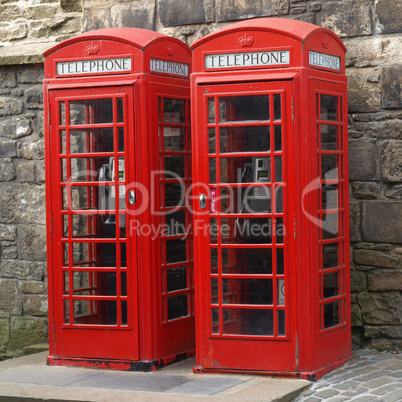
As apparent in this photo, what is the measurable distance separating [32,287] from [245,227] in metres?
2.75

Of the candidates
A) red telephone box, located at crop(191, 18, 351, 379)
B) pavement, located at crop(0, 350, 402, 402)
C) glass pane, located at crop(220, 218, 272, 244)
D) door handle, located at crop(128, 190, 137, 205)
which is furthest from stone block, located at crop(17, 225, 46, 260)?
glass pane, located at crop(220, 218, 272, 244)

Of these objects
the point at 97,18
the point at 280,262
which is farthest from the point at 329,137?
the point at 97,18

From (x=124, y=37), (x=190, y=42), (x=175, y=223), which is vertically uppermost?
(x=190, y=42)

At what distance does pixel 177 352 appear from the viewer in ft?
19.4

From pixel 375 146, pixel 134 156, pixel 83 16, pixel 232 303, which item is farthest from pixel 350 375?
pixel 83 16

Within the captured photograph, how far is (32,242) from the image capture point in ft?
23.7

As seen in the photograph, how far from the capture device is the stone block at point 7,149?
728 cm

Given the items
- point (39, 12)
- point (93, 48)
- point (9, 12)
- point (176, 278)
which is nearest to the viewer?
point (93, 48)

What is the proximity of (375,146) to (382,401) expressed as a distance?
6.89 ft

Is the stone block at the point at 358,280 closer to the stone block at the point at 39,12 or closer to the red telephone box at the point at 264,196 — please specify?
the red telephone box at the point at 264,196

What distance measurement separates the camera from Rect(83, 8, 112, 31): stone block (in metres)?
6.99

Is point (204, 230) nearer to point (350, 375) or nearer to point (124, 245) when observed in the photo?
point (124, 245)

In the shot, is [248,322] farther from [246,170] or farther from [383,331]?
[383,331]

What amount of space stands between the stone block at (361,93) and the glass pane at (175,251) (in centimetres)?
172
